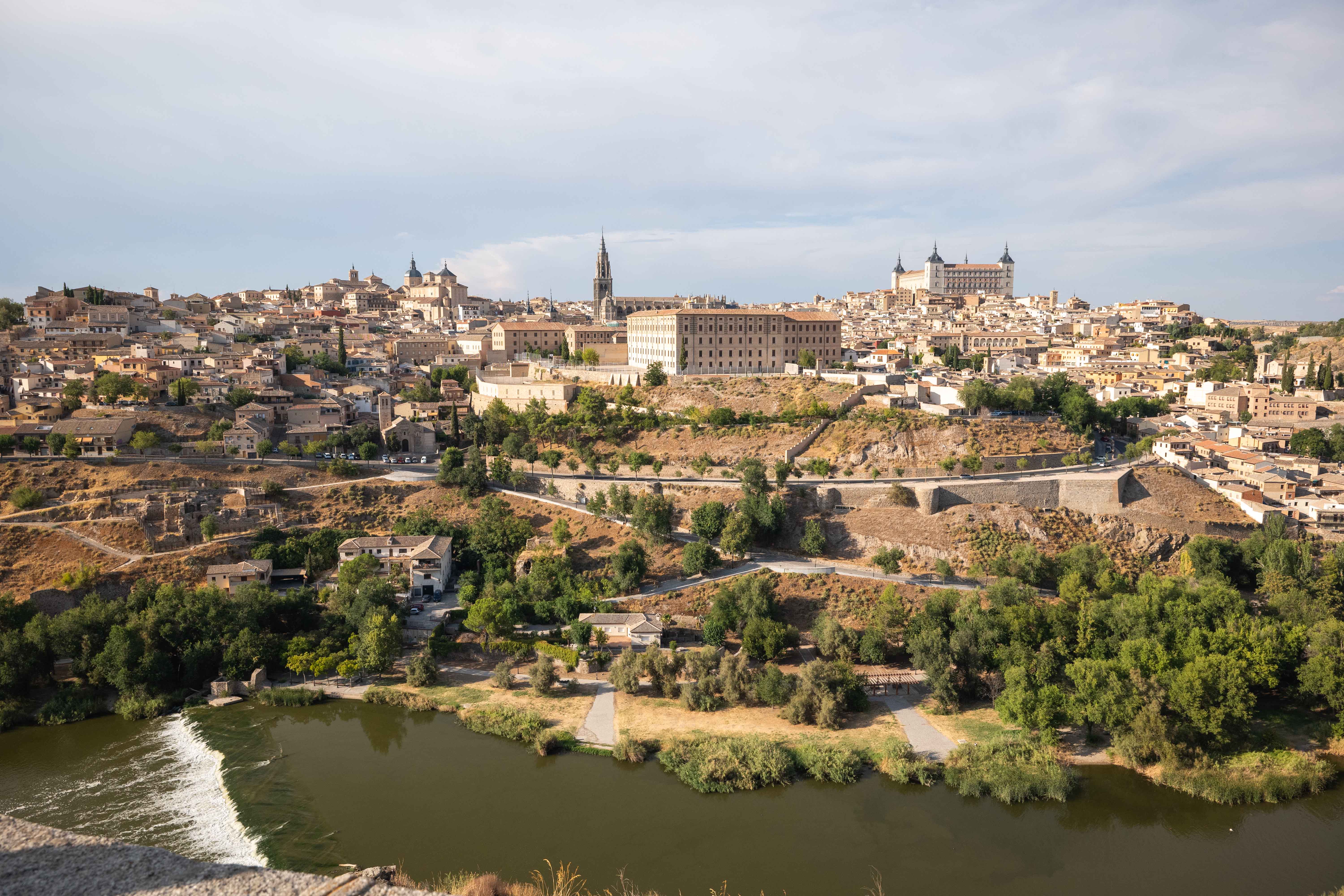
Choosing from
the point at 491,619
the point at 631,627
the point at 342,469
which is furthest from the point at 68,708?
the point at 631,627

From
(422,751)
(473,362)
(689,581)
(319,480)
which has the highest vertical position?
(473,362)

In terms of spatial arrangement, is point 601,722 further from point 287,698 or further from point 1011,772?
point 1011,772

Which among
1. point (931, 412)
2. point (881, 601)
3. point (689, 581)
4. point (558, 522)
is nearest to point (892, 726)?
point (881, 601)

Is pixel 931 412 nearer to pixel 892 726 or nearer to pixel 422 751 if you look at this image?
pixel 892 726

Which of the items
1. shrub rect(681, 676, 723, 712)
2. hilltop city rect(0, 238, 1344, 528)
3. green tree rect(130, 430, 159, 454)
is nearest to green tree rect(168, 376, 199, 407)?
hilltop city rect(0, 238, 1344, 528)

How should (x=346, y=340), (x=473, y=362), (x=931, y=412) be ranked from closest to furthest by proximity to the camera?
(x=931, y=412)
(x=473, y=362)
(x=346, y=340)

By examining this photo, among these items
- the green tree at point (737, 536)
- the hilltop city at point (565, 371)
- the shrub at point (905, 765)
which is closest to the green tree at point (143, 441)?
the hilltop city at point (565, 371)

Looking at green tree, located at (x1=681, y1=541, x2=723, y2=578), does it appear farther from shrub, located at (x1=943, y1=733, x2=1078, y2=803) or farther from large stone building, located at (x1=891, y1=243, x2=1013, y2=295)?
large stone building, located at (x1=891, y1=243, x2=1013, y2=295)
